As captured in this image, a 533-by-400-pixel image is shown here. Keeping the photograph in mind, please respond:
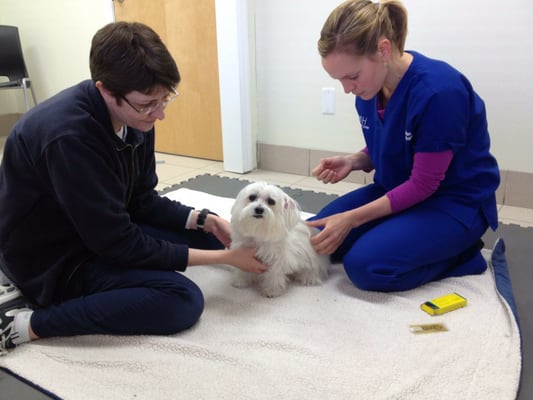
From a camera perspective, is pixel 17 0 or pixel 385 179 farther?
pixel 17 0

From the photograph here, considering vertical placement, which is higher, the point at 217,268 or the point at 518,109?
the point at 518,109

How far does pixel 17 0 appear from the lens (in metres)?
4.07

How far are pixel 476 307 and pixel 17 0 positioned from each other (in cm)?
438

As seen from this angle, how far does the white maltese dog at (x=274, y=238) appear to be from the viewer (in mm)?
1383

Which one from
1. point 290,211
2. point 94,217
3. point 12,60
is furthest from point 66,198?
point 12,60

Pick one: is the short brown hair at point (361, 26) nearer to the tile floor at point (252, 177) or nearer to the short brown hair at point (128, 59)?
the short brown hair at point (128, 59)

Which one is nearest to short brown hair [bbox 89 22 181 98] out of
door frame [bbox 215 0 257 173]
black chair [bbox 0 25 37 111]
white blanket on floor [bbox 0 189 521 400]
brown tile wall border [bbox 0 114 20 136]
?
white blanket on floor [bbox 0 189 521 400]


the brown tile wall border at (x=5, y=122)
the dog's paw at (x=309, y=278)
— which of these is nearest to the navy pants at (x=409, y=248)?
the dog's paw at (x=309, y=278)

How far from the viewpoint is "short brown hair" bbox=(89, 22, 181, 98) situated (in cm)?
105

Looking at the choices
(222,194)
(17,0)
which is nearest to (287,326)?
(222,194)

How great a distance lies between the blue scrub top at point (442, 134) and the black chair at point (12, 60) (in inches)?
133

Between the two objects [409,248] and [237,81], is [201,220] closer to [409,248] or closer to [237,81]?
[409,248]

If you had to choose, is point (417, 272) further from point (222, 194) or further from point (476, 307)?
point (222, 194)

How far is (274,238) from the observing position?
142 centimetres
